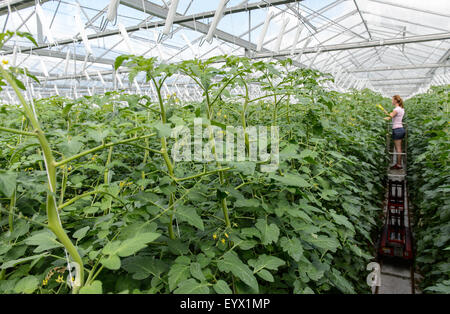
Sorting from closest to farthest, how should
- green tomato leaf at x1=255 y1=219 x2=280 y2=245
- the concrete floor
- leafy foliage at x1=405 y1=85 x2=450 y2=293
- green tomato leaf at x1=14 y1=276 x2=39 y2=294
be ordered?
green tomato leaf at x1=14 y1=276 x2=39 y2=294
green tomato leaf at x1=255 y1=219 x2=280 y2=245
leafy foliage at x1=405 y1=85 x2=450 y2=293
the concrete floor

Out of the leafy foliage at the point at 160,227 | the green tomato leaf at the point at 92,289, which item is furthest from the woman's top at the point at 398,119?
the green tomato leaf at the point at 92,289

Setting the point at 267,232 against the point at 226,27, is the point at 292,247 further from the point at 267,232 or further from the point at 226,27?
the point at 226,27

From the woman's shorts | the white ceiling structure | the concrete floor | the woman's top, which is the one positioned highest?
the white ceiling structure

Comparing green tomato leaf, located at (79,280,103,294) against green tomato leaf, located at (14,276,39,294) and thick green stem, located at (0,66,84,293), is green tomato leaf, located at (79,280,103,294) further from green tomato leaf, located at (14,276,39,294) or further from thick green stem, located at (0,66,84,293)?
green tomato leaf, located at (14,276,39,294)

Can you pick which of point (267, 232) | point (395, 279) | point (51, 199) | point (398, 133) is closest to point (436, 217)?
point (395, 279)

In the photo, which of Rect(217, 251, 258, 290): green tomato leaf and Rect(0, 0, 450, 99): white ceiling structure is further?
Rect(0, 0, 450, 99): white ceiling structure

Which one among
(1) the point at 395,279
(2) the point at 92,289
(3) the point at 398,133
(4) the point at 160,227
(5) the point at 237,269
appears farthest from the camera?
(3) the point at 398,133

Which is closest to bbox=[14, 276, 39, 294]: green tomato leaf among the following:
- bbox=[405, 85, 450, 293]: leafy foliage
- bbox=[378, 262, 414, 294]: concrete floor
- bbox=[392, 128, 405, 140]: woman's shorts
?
bbox=[405, 85, 450, 293]: leafy foliage

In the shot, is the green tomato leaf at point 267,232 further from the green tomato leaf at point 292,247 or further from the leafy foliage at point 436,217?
the leafy foliage at point 436,217

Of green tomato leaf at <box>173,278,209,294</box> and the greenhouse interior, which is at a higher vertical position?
the greenhouse interior

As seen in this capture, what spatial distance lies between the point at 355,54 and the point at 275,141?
70.8 ft

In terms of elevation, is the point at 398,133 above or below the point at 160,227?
above
